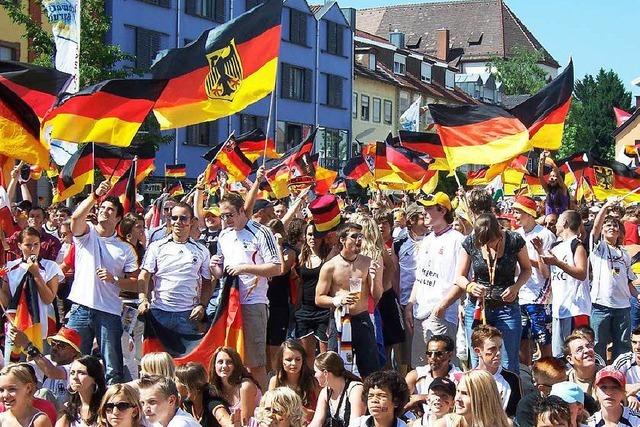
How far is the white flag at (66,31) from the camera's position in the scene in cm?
1867

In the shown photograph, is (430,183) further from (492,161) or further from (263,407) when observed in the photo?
(263,407)

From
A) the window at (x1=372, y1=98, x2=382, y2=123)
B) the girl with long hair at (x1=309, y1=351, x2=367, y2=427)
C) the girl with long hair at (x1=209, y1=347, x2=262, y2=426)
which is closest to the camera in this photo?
the girl with long hair at (x1=309, y1=351, x2=367, y2=427)

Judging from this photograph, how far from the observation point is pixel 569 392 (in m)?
6.48

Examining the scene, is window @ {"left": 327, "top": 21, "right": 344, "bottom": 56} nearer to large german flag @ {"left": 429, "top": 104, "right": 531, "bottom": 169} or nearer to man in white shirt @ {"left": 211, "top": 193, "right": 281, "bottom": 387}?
large german flag @ {"left": 429, "top": 104, "right": 531, "bottom": 169}

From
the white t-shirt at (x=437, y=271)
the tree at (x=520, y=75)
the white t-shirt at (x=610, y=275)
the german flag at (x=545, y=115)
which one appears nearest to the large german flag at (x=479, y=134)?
the german flag at (x=545, y=115)

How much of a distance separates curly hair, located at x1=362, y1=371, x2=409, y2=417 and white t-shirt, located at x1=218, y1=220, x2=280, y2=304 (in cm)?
235

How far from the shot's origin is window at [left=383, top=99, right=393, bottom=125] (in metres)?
62.6

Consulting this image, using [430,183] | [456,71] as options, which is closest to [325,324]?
[430,183]

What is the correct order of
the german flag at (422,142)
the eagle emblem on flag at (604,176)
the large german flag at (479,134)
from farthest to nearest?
the eagle emblem on flag at (604,176)
the german flag at (422,142)
the large german flag at (479,134)

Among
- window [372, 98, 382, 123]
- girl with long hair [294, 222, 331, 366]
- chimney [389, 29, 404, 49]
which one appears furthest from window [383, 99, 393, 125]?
girl with long hair [294, 222, 331, 366]

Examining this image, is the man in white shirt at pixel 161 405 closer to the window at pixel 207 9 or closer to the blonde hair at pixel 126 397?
the blonde hair at pixel 126 397

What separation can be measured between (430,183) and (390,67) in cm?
4816

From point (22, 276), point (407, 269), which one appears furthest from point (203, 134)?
point (22, 276)

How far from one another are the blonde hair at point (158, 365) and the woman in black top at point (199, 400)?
125mm
